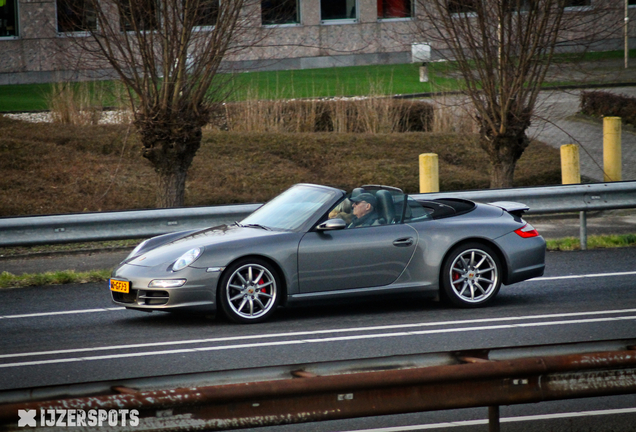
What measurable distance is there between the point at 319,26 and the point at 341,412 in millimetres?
38834

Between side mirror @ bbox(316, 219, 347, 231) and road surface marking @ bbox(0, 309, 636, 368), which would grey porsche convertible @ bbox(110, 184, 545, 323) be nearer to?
side mirror @ bbox(316, 219, 347, 231)

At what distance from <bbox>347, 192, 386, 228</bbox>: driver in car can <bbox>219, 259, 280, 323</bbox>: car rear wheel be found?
1004 millimetres

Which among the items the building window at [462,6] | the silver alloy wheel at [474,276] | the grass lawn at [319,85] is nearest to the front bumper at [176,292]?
the silver alloy wheel at [474,276]

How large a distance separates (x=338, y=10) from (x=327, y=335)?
3613 cm

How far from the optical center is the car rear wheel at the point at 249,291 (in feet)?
26.4

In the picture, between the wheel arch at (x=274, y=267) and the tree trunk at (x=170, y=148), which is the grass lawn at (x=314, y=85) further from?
the wheel arch at (x=274, y=267)

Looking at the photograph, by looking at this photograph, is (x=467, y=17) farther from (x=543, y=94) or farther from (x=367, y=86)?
(x=367, y=86)

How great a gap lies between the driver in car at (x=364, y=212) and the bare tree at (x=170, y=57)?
519 centimetres

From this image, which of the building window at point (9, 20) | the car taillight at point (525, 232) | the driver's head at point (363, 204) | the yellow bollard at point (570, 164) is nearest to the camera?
the driver's head at point (363, 204)

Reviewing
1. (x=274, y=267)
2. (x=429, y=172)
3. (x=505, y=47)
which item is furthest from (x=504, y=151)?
(x=274, y=267)

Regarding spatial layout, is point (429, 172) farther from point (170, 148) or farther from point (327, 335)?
point (327, 335)

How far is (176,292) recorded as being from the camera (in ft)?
25.8

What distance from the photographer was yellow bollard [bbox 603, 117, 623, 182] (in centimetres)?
1689

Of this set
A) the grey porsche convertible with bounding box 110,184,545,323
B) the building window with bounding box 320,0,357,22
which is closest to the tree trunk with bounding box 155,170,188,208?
the grey porsche convertible with bounding box 110,184,545,323
